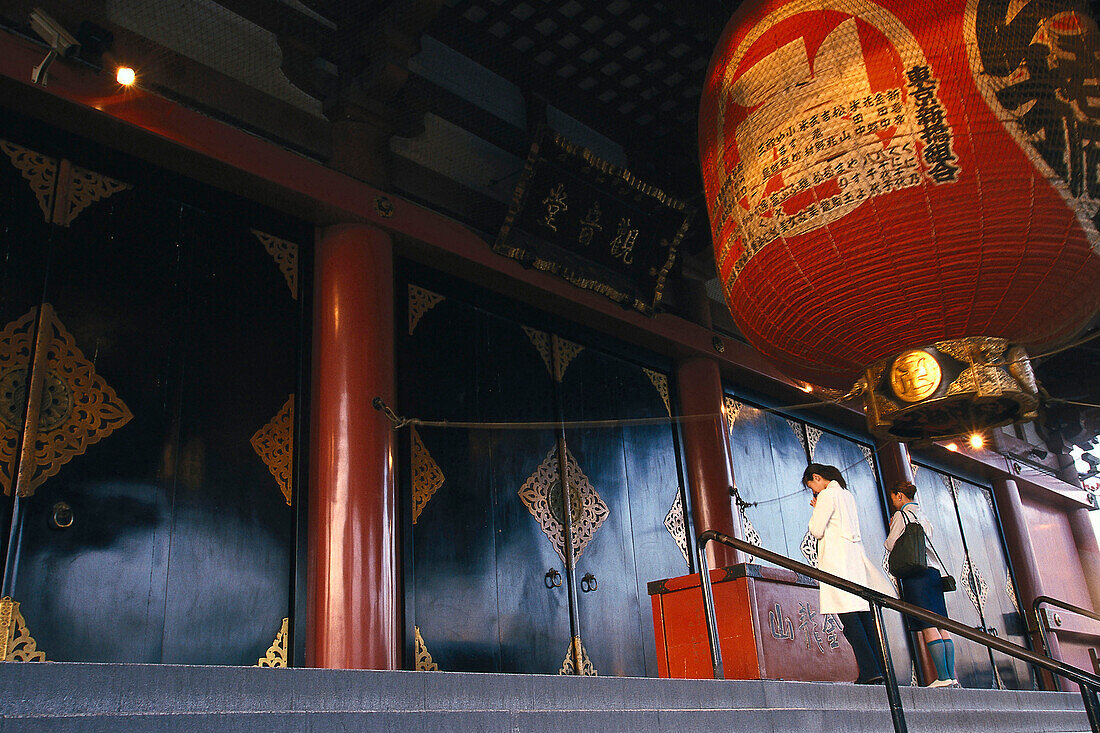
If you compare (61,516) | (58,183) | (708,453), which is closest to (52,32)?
(58,183)

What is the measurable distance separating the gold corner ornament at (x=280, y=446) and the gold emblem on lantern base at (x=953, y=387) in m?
2.61

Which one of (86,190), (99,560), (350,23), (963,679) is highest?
(350,23)

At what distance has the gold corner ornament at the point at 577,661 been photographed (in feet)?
15.6

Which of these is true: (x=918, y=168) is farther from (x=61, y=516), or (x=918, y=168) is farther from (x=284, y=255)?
(x=284, y=255)

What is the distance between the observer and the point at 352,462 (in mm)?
3941

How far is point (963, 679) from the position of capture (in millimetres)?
7879

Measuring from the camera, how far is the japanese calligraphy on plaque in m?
4.93

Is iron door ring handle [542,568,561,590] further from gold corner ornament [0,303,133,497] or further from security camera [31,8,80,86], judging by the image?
security camera [31,8,80,86]

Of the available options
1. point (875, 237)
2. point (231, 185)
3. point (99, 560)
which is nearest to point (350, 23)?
point (231, 185)

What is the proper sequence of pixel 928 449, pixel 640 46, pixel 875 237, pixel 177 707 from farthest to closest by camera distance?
pixel 928 449
pixel 640 46
pixel 875 237
pixel 177 707

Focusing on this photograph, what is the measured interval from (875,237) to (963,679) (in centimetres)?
714

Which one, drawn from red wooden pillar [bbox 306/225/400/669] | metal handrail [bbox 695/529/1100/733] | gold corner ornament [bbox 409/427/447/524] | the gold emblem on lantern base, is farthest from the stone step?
gold corner ornament [bbox 409/427/447/524]

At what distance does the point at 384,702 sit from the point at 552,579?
118 inches

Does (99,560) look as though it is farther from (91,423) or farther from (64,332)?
(64,332)
